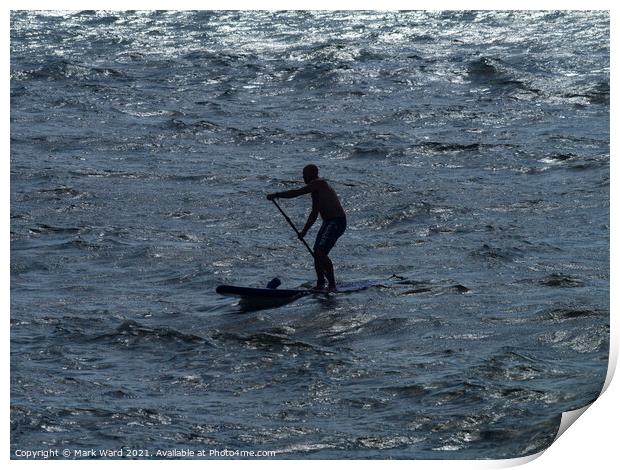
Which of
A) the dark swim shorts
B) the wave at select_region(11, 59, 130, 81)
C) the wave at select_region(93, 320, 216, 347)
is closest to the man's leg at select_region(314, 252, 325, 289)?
the dark swim shorts

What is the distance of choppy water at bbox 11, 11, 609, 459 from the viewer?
40.0ft

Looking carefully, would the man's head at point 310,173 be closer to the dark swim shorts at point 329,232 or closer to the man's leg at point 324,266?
the dark swim shorts at point 329,232

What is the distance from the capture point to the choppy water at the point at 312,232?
40.0 feet

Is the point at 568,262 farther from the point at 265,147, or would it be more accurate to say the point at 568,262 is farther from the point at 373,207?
the point at 265,147

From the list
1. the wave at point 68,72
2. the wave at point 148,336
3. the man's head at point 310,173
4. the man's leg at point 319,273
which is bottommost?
the wave at point 148,336

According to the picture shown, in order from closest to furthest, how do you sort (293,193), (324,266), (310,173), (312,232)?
(293,193) < (310,173) < (324,266) < (312,232)

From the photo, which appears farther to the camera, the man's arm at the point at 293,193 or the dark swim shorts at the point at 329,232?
the dark swim shorts at the point at 329,232

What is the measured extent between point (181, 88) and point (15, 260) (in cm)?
826

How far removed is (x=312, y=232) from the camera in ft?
65.7

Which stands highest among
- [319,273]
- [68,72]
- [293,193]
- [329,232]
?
[293,193]

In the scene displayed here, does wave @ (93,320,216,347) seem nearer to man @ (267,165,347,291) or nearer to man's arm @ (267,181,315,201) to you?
man's arm @ (267,181,315,201)

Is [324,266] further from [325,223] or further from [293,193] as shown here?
[293,193]

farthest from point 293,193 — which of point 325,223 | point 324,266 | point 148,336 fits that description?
point 148,336

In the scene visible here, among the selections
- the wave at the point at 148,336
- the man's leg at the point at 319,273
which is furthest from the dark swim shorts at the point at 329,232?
the wave at the point at 148,336
